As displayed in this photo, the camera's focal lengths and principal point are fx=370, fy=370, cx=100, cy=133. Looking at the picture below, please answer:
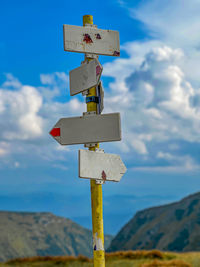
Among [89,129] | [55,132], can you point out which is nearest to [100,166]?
[89,129]

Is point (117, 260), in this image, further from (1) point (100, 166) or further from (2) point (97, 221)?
(1) point (100, 166)

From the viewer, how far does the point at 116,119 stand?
21.4 ft

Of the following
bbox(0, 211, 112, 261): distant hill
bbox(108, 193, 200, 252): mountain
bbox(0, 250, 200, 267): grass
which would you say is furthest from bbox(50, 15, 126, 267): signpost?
bbox(0, 211, 112, 261): distant hill

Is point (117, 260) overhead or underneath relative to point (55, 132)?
underneath

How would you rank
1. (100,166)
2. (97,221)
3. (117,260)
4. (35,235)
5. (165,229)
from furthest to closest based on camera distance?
1. (35,235)
2. (165,229)
3. (117,260)
4. (97,221)
5. (100,166)

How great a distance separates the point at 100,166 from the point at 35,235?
67.3m

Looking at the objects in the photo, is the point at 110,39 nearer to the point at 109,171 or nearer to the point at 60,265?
the point at 109,171

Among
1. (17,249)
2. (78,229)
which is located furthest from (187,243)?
(78,229)

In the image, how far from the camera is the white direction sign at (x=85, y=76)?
6.58 metres

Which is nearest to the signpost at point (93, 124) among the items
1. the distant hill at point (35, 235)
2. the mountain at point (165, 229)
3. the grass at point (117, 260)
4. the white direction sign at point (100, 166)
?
the white direction sign at point (100, 166)

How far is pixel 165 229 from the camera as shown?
151 ft

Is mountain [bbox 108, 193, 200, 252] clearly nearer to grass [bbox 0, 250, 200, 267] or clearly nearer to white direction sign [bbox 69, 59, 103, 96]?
grass [bbox 0, 250, 200, 267]

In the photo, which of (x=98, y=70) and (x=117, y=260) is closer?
(x=98, y=70)

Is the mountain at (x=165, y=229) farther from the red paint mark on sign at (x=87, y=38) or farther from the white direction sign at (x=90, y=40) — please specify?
the red paint mark on sign at (x=87, y=38)
